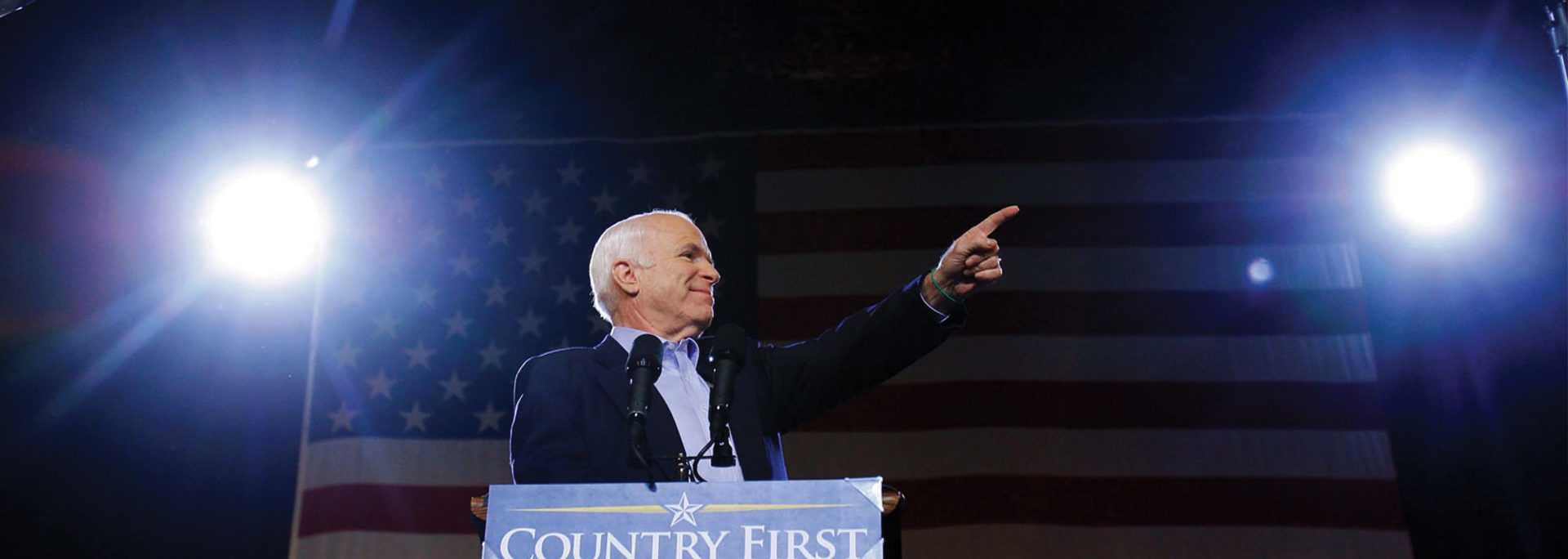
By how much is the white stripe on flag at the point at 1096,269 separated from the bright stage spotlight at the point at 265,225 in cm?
177

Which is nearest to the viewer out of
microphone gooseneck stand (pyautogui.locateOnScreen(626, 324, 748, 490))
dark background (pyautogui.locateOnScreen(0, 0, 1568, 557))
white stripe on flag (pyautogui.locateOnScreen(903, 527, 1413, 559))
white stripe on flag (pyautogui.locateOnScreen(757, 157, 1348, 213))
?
microphone gooseneck stand (pyautogui.locateOnScreen(626, 324, 748, 490))

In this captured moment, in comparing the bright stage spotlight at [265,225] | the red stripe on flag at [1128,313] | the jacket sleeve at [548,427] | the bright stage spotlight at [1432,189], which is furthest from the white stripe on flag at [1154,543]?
the bright stage spotlight at [265,225]

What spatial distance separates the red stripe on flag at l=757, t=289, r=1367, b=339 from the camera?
4.12 m

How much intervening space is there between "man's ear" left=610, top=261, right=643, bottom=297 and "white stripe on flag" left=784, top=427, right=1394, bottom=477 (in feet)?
6.12

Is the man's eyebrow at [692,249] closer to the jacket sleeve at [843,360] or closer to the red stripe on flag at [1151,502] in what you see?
the jacket sleeve at [843,360]

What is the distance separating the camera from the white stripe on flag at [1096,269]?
13.8ft

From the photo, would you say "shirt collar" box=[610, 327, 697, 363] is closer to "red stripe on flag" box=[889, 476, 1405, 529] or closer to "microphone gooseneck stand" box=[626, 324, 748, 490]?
"microphone gooseneck stand" box=[626, 324, 748, 490]

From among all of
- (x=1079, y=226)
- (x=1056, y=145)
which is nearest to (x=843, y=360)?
(x=1079, y=226)

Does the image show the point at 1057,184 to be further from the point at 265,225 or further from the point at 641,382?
the point at 641,382

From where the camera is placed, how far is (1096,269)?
4254 mm

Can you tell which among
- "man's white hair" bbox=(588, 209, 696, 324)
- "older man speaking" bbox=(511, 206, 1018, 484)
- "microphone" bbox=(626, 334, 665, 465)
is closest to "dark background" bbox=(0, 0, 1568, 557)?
"man's white hair" bbox=(588, 209, 696, 324)

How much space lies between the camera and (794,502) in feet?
4.11

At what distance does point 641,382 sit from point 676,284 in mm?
657

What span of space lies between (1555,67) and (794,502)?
175 inches
